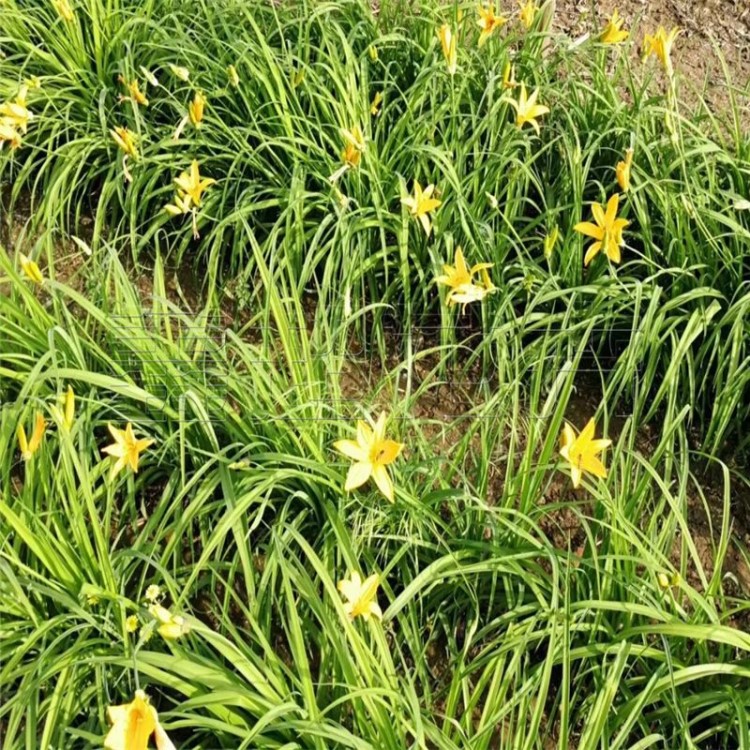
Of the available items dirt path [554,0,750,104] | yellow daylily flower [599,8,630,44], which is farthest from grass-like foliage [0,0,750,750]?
dirt path [554,0,750,104]

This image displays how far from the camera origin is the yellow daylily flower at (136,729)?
1208 millimetres

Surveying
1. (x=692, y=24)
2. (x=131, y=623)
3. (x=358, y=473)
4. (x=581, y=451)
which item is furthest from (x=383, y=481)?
(x=692, y=24)

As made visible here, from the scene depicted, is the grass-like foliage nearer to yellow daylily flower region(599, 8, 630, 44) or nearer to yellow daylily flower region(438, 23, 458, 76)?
yellow daylily flower region(438, 23, 458, 76)

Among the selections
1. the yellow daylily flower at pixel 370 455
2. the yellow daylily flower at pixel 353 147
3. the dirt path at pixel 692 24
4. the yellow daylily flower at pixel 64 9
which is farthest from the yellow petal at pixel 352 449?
the dirt path at pixel 692 24

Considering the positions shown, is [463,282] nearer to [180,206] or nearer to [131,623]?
[180,206]

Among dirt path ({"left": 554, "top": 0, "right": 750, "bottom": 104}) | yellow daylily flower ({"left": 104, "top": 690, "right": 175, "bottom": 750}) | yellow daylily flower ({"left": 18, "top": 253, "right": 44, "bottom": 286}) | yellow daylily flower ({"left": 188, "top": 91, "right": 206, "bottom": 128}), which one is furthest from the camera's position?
dirt path ({"left": 554, "top": 0, "right": 750, "bottom": 104})

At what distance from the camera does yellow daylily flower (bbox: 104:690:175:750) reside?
3.96 ft

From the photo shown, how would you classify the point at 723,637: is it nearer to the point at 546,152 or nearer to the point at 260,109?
Result: the point at 546,152

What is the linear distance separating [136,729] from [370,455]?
633 millimetres

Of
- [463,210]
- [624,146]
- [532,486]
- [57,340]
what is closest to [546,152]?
[624,146]

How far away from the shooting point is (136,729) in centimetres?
123

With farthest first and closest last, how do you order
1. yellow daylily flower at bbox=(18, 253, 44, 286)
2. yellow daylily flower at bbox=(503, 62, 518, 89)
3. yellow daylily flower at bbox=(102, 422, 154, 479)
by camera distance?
yellow daylily flower at bbox=(503, 62, 518, 89) → yellow daylily flower at bbox=(18, 253, 44, 286) → yellow daylily flower at bbox=(102, 422, 154, 479)

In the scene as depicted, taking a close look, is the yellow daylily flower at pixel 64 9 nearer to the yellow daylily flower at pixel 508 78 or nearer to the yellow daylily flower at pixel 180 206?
the yellow daylily flower at pixel 180 206

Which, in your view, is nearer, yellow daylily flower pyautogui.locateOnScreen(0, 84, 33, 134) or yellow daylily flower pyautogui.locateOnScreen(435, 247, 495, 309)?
yellow daylily flower pyautogui.locateOnScreen(435, 247, 495, 309)
